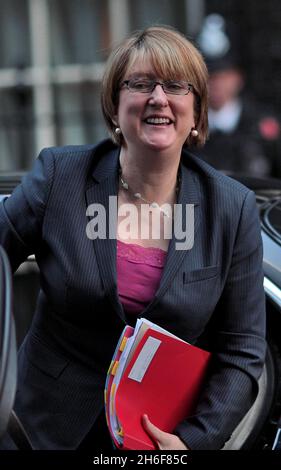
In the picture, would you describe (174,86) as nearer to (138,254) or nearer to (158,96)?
(158,96)

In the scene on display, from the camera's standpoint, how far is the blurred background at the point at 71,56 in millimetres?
8391

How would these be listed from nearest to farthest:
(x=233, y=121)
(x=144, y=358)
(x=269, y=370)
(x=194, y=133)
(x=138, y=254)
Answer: (x=144, y=358)
(x=138, y=254)
(x=194, y=133)
(x=269, y=370)
(x=233, y=121)

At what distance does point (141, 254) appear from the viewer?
256cm

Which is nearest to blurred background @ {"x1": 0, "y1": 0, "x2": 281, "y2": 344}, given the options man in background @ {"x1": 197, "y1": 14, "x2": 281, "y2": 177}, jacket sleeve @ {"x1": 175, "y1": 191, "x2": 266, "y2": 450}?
man in background @ {"x1": 197, "y1": 14, "x2": 281, "y2": 177}

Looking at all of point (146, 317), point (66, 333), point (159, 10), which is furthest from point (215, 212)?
point (159, 10)

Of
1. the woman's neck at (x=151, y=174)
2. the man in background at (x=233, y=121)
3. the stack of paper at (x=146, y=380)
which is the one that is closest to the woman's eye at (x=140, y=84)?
the woman's neck at (x=151, y=174)

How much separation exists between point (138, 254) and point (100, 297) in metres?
0.17

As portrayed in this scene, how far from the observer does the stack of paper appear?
2408mm

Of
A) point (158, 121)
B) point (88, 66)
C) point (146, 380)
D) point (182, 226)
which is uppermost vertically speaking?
point (158, 121)

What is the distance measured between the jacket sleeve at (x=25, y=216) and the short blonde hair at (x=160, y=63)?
0.26 m

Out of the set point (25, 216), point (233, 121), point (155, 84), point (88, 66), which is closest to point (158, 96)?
point (155, 84)

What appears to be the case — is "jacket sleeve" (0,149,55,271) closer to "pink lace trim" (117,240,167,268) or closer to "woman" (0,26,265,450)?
"woman" (0,26,265,450)

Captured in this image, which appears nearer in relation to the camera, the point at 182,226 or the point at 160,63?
the point at 160,63

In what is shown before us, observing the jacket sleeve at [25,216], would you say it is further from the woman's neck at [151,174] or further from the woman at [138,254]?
the woman's neck at [151,174]
